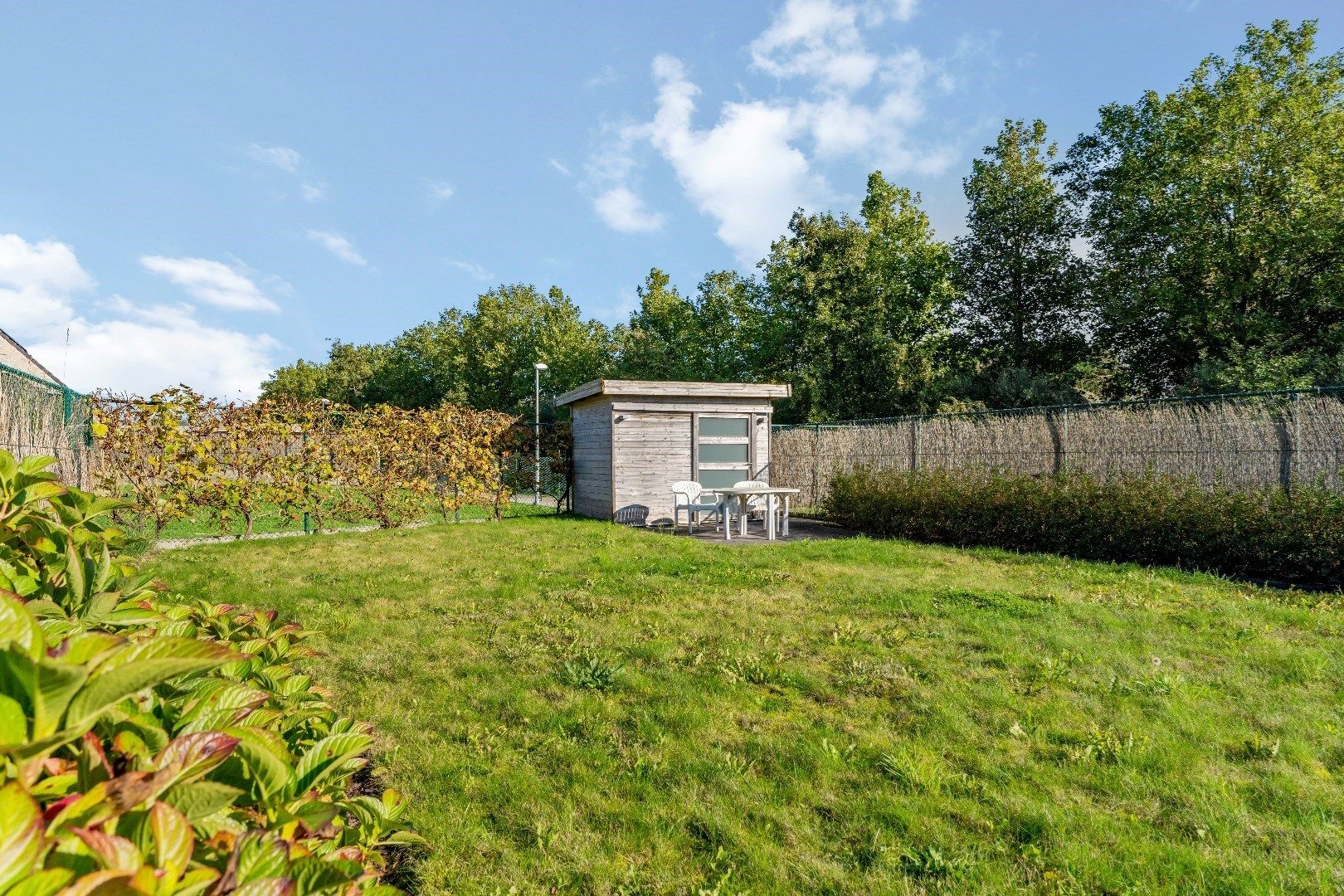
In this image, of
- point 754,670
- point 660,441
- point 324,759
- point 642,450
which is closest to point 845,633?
point 754,670

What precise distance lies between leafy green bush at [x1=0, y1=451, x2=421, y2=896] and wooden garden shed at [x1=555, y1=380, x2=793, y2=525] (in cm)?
1162

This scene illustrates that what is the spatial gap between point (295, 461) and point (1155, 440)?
41.8ft

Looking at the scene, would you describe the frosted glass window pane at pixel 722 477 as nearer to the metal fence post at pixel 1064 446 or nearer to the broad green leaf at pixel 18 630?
the metal fence post at pixel 1064 446

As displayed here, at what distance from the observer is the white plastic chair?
40.7 feet

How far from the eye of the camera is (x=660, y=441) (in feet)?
45.1

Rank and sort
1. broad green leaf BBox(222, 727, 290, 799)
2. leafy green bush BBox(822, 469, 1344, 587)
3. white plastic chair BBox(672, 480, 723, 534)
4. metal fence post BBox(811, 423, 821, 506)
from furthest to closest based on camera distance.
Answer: metal fence post BBox(811, 423, 821, 506)
white plastic chair BBox(672, 480, 723, 534)
leafy green bush BBox(822, 469, 1344, 587)
broad green leaf BBox(222, 727, 290, 799)

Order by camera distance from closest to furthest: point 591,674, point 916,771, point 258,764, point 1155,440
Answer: point 258,764 → point 916,771 → point 591,674 → point 1155,440

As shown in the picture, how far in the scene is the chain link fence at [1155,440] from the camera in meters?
8.27

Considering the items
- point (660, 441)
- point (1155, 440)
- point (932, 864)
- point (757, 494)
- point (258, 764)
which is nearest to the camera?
point (258, 764)

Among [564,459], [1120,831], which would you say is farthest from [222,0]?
[564,459]

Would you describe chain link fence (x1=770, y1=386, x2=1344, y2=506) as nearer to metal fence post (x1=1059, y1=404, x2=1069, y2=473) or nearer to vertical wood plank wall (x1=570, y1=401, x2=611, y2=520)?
metal fence post (x1=1059, y1=404, x2=1069, y2=473)

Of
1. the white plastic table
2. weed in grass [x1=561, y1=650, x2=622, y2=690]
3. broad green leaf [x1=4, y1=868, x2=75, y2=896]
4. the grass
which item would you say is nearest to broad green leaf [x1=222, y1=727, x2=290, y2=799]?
broad green leaf [x1=4, y1=868, x2=75, y2=896]

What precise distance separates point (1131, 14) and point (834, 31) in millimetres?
6929

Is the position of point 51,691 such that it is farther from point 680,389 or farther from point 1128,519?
point 680,389
